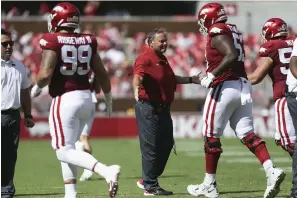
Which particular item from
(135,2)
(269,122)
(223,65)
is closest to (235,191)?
(223,65)

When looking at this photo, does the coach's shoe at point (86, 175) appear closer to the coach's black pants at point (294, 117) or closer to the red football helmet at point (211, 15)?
the red football helmet at point (211, 15)

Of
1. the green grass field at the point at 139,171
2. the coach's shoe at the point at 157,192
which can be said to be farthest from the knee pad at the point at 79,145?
the coach's shoe at the point at 157,192

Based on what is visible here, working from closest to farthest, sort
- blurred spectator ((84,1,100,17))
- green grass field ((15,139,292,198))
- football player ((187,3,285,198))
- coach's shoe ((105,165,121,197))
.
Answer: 1. coach's shoe ((105,165,121,197))
2. football player ((187,3,285,198))
3. green grass field ((15,139,292,198))
4. blurred spectator ((84,1,100,17))

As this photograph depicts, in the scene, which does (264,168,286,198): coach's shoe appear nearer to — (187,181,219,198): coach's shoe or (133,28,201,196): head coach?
(187,181,219,198): coach's shoe

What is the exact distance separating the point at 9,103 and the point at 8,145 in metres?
0.49

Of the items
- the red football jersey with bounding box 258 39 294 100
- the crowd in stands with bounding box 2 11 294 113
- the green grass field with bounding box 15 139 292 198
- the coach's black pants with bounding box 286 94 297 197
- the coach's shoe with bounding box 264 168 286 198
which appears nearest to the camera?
the coach's black pants with bounding box 286 94 297 197

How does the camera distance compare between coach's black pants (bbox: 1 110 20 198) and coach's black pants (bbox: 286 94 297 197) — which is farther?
coach's black pants (bbox: 1 110 20 198)

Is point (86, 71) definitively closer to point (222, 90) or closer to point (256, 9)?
point (222, 90)

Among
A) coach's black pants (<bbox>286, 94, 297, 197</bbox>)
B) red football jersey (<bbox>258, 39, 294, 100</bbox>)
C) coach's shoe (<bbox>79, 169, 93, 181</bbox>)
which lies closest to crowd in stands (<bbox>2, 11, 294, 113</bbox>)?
coach's shoe (<bbox>79, 169, 93, 181</bbox>)

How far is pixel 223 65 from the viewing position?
8656 mm

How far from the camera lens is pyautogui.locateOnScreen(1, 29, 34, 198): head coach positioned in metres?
8.66

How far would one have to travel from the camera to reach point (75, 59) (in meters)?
7.96

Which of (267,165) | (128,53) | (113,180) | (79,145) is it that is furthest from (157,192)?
(128,53)

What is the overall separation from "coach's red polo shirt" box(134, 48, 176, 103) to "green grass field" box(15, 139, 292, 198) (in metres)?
1.18
